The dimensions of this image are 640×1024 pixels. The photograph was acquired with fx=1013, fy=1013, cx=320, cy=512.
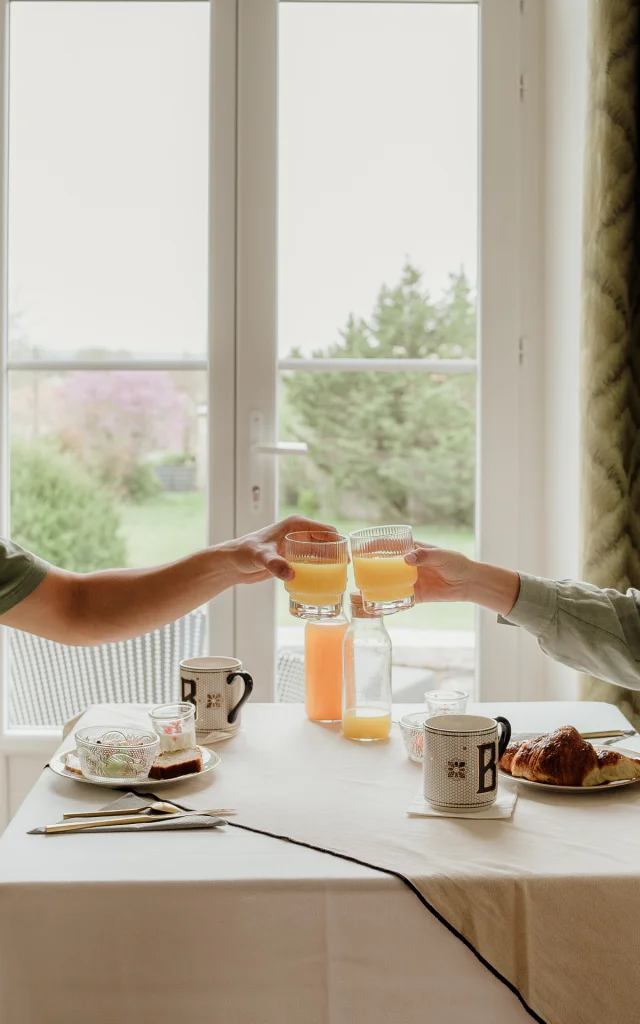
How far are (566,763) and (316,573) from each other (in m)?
0.47

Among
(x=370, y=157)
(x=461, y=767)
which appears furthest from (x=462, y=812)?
(x=370, y=157)

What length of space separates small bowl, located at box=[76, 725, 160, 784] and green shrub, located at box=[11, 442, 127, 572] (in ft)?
4.07

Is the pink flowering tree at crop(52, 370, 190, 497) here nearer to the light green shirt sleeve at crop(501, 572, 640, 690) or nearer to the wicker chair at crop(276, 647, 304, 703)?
the wicker chair at crop(276, 647, 304, 703)

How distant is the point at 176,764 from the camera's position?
136 cm

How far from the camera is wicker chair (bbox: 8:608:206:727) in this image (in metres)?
2.54

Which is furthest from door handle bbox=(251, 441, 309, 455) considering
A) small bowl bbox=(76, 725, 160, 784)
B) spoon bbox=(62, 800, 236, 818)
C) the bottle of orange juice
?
spoon bbox=(62, 800, 236, 818)

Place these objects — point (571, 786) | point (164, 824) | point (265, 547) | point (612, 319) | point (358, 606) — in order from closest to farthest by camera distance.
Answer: point (164, 824) → point (571, 786) → point (358, 606) → point (265, 547) → point (612, 319)

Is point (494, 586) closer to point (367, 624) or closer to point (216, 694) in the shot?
point (367, 624)

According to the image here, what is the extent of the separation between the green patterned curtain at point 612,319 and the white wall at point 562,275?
0.13 metres

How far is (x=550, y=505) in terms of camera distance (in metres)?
2.44

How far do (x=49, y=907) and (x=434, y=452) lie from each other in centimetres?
170


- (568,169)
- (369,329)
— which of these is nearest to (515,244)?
(568,169)

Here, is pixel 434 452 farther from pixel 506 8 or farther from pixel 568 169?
pixel 506 8

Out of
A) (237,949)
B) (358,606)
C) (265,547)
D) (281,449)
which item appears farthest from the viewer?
(281,449)
